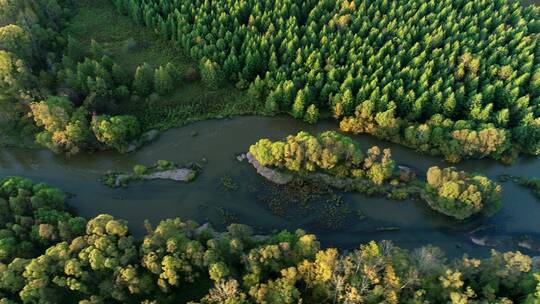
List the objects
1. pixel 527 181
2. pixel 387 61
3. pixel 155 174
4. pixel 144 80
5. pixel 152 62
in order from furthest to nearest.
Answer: pixel 152 62, pixel 387 61, pixel 144 80, pixel 527 181, pixel 155 174

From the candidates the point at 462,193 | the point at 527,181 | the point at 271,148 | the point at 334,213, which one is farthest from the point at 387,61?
the point at 334,213

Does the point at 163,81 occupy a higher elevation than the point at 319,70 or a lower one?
lower

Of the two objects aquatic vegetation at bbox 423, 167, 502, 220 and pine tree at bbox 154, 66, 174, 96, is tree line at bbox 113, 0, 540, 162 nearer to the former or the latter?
pine tree at bbox 154, 66, 174, 96

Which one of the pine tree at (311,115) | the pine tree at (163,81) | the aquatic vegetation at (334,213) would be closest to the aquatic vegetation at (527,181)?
the aquatic vegetation at (334,213)

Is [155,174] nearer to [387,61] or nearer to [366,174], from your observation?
[366,174]

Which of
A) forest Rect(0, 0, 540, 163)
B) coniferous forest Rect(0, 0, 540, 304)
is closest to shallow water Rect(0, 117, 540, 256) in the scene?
coniferous forest Rect(0, 0, 540, 304)

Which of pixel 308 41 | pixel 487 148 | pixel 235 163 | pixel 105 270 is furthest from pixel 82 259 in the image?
pixel 487 148
